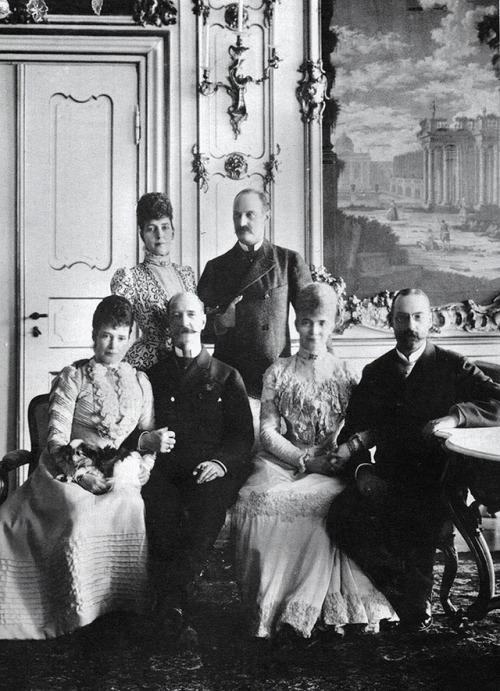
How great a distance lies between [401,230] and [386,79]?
0.80 meters

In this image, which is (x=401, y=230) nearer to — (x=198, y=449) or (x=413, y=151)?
(x=413, y=151)

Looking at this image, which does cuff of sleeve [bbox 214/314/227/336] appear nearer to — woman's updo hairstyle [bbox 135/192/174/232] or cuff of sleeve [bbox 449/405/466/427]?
woman's updo hairstyle [bbox 135/192/174/232]

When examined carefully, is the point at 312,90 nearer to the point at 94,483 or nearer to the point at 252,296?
the point at 252,296

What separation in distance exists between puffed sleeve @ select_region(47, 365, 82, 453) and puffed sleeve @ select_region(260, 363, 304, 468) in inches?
26.1

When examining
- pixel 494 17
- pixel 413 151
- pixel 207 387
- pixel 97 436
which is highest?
pixel 494 17

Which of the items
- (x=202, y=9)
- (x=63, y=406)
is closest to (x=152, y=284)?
(x=63, y=406)

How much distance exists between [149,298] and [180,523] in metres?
0.93

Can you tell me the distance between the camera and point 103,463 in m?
2.52

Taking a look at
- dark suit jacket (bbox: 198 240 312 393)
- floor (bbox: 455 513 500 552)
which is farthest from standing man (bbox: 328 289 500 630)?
floor (bbox: 455 513 500 552)

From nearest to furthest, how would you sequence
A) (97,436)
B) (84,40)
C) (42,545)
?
(42,545)
(97,436)
(84,40)

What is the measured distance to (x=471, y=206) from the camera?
4.01 m

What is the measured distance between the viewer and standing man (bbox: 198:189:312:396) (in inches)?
127

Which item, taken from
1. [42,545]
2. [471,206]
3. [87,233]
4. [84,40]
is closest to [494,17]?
[471,206]

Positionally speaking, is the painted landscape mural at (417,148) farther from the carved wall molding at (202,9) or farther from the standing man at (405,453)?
the standing man at (405,453)
